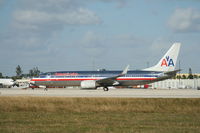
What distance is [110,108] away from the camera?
2056cm

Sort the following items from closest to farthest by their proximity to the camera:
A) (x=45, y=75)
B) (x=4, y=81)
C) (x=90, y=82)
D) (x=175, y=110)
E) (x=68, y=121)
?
(x=68, y=121), (x=175, y=110), (x=90, y=82), (x=45, y=75), (x=4, y=81)

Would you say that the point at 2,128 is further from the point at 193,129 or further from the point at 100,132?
the point at 193,129

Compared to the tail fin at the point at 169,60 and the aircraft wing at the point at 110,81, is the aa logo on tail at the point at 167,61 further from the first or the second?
the aircraft wing at the point at 110,81

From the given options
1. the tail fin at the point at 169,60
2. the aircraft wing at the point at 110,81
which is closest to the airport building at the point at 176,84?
the tail fin at the point at 169,60

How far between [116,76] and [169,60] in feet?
34.1

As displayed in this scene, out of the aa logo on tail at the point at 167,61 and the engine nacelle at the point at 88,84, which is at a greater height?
the aa logo on tail at the point at 167,61

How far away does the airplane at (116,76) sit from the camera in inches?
2201

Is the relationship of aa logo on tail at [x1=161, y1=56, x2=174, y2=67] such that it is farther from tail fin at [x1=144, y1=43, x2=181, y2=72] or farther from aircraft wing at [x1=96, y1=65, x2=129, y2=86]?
aircraft wing at [x1=96, y1=65, x2=129, y2=86]

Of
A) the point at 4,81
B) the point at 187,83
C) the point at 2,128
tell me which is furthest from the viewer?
the point at 187,83

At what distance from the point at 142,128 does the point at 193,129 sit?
1.84m

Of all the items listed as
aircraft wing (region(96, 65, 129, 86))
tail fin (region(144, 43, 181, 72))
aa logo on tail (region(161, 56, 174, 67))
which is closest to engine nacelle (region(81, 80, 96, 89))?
aircraft wing (region(96, 65, 129, 86))

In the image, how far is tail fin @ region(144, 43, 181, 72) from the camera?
5869 centimetres

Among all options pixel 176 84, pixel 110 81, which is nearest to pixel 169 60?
pixel 110 81

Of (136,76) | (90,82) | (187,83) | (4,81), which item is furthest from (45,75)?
(187,83)
